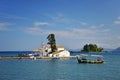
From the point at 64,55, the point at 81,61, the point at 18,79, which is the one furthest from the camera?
→ the point at 64,55

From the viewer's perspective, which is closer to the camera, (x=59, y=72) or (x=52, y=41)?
(x=59, y=72)

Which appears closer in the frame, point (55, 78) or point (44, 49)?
point (55, 78)

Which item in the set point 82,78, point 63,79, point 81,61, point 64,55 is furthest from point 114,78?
point 64,55

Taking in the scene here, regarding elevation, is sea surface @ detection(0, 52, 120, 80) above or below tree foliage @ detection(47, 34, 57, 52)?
below

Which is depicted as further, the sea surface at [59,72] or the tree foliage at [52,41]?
the tree foliage at [52,41]

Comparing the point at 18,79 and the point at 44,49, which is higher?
the point at 44,49

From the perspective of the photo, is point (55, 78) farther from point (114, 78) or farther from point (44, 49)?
point (44, 49)

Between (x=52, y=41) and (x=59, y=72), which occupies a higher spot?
(x=52, y=41)

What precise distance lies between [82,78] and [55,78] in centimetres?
509

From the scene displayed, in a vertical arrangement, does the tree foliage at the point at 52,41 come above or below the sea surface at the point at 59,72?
above

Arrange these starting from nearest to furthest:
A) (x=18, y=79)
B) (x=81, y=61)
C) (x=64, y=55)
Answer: (x=18, y=79) → (x=81, y=61) → (x=64, y=55)

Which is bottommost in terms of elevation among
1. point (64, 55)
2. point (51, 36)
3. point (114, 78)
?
point (114, 78)

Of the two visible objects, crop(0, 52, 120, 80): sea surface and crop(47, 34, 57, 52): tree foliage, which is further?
crop(47, 34, 57, 52): tree foliage

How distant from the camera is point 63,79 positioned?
159 ft
